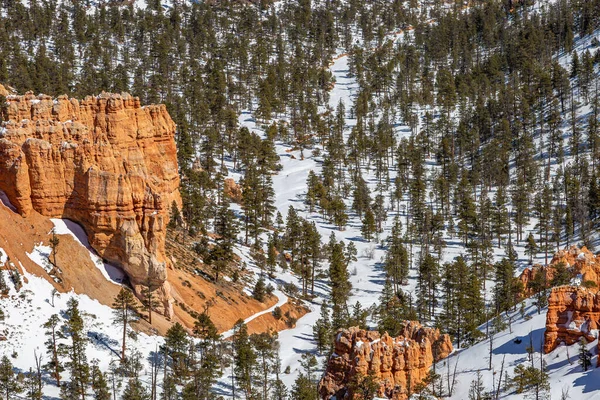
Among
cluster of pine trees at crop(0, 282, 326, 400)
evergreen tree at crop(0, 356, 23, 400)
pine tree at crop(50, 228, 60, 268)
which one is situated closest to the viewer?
evergreen tree at crop(0, 356, 23, 400)

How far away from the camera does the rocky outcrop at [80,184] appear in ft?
228

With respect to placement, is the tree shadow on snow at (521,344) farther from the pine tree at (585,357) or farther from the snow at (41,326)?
the snow at (41,326)

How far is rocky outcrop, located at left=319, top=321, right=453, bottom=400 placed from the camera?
65.2m

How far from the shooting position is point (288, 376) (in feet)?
257

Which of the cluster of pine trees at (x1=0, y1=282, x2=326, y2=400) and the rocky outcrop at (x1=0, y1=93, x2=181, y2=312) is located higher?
the rocky outcrop at (x1=0, y1=93, x2=181, y2=312)

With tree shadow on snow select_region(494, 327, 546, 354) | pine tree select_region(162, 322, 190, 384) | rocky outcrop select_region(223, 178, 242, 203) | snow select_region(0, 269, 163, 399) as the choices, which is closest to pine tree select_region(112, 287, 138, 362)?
snow select_region(0, 269, 163, 399)

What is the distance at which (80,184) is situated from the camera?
71812 millimetres

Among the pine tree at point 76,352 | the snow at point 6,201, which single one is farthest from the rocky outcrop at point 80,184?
the pine tree at point 76,352

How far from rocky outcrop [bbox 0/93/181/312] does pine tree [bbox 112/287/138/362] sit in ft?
11.8

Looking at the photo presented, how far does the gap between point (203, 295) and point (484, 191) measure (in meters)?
71.5

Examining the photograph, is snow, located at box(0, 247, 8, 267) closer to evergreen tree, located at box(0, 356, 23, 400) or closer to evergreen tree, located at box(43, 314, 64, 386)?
evergreen tree, located at box(43, 314, 64, 386)

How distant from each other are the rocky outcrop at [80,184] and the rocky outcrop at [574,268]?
140 feet

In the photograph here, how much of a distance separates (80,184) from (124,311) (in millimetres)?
13020

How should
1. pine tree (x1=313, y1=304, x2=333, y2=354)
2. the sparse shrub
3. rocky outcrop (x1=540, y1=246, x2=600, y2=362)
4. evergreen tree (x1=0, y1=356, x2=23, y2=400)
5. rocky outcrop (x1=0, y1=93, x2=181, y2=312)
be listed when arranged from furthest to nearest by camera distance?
the sparse shrub → pine tree (x1=313, y1=304, x2=333, y2=354) → rocky outcrop (x1=0, y1=93, x2=181, y2=312) → rocky outcrop (x1=540, y1=246, x2=600, y2=362) → evergreen tree (x1=0, y1=356, x2=23, y2=400)
